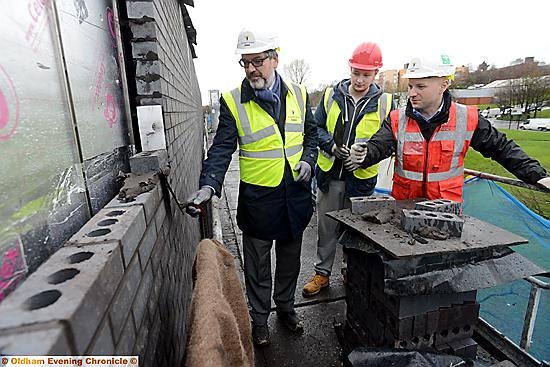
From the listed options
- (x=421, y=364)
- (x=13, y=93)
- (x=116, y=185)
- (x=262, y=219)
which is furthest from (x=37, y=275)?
(x=262, y=219)

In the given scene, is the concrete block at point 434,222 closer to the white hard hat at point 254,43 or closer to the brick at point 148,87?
the white hard hat at point 254,43

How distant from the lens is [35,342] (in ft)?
1.70

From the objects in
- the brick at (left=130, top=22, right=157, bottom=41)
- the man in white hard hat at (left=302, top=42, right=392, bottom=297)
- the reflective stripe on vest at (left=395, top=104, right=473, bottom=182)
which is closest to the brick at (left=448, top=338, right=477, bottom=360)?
the reflective stripe on vest at (left=395, top=104, right=473, bottom=182)

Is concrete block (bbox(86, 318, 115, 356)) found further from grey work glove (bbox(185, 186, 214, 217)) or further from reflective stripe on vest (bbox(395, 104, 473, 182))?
reflective stripe on vest (bbox(395, 104, 473, 182))

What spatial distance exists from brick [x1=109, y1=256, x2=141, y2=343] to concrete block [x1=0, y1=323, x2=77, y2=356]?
0.26m

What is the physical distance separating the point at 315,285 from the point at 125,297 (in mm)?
2800

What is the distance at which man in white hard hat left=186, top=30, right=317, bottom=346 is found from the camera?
2393 millimetres

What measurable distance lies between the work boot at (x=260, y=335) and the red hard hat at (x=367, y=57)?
246 centimetres

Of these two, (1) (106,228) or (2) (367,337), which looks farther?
(2) (367,337)

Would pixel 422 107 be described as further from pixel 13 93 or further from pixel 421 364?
pixel 13 93

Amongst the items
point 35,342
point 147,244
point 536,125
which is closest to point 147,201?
point 147,244

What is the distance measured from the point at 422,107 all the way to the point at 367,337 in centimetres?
171

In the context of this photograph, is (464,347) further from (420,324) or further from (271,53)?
(271,53)

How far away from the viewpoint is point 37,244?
3.02 feet
